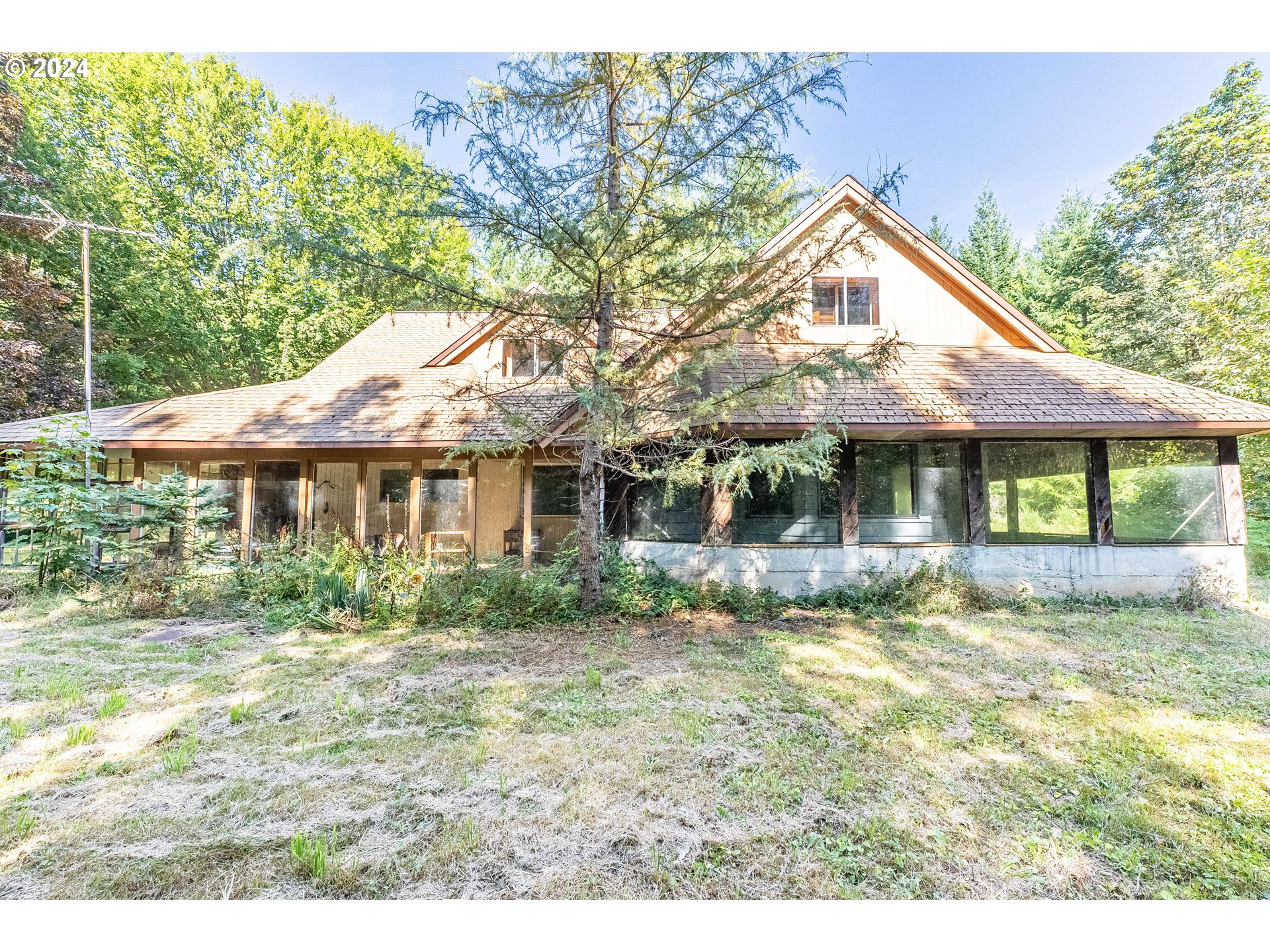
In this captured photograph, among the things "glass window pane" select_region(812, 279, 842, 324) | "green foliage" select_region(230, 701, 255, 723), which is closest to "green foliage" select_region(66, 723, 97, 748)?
"green foliage" select_region(230, 701, 255, 723)

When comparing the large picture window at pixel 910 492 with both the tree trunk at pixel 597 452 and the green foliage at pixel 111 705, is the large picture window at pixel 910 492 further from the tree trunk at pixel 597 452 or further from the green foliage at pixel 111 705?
the green foliage at pixel 111 705

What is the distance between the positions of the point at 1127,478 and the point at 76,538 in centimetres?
1495

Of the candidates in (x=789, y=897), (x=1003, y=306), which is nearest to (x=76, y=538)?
(x=789, y=897)

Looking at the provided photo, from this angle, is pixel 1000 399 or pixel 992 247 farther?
pixel 992 247

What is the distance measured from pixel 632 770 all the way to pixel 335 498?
406 inches

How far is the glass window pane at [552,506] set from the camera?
1052 centimetres

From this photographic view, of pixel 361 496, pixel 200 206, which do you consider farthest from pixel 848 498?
pixel 200 206

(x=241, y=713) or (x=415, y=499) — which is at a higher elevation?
(x=415, y=499)

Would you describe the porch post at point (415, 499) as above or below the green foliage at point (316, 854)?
above

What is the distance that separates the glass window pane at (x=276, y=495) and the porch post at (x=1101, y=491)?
527 inches

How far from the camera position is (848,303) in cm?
894

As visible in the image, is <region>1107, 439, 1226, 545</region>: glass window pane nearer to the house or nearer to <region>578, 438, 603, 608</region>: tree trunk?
the house

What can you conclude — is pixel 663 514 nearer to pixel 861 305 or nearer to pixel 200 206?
pixel 861 305

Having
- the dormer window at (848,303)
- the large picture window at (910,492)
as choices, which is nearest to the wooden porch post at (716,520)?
the large picture window at (910,492)
